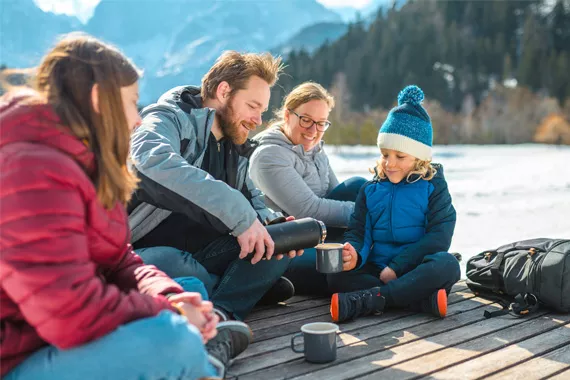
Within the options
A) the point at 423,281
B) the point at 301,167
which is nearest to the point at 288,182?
the point at 301,167

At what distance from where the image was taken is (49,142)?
138 cm

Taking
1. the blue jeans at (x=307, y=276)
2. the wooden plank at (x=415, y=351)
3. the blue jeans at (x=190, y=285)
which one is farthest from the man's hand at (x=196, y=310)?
the blue jeans at (x=307, y=276)

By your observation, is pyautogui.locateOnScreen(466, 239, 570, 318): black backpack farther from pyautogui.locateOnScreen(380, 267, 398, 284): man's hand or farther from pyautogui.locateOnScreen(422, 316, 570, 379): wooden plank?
pyautogui.locateOnScreen(380, 267, 398, 284): man's hand

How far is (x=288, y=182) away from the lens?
11.3ft

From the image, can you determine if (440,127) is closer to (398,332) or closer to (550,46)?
(550,46)

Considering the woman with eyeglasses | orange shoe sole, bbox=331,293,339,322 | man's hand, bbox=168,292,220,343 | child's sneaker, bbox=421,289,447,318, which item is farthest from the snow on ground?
man's hand, bbox=168,292,220,343

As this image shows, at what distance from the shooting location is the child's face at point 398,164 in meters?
3.09

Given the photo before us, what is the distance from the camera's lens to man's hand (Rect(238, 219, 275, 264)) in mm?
2373

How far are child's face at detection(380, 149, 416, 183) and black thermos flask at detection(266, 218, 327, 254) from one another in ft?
2.03

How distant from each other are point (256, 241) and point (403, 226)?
0.97 m

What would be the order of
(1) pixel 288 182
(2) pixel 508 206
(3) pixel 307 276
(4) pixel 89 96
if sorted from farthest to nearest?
1. (2) pixel 508 206
2. (1) pixel 288 182
3. (3) pixel 307 276
4. (4) pixel 89 96

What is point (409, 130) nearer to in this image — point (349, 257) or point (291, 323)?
point (349, 257)

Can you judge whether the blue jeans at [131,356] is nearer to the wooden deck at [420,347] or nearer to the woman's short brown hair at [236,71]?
the wooden deck at [420,347]

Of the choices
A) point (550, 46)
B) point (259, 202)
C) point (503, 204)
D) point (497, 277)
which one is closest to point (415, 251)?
point (497, 277)
